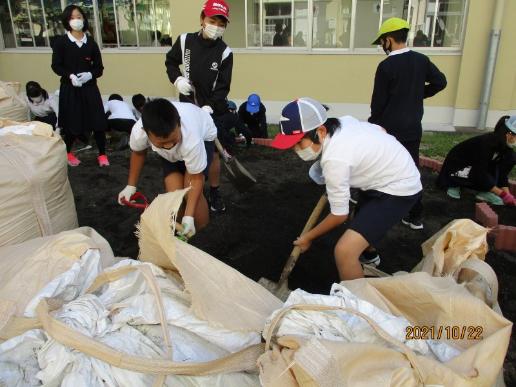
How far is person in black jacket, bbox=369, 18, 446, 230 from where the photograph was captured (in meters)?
2.89

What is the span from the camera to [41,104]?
5.45m

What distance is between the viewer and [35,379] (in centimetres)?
112

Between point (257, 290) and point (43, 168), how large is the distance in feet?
4.51

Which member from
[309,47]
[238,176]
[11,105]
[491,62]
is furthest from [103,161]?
[491,62]

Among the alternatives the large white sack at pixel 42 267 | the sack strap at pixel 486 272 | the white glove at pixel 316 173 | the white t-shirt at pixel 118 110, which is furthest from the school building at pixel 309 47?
the large white sack at pixel 42 267

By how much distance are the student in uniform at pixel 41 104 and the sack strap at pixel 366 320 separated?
199 inches

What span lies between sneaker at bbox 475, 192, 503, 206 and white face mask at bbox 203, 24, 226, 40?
8.63 ft

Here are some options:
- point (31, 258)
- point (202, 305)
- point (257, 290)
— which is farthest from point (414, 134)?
point (31, 258)

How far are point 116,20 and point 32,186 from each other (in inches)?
230

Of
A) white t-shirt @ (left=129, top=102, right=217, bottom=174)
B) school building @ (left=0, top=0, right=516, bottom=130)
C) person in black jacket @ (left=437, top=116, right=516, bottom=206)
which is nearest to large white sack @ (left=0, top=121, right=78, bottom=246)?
white t-shirt @ (left=129, top=102, right=217, bottom=174)

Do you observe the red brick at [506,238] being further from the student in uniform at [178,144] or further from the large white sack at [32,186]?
the large white sack at [32,186]

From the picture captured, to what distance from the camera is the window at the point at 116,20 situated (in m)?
7.04

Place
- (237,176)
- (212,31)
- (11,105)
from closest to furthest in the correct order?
1. (11,105)
2. (212,31)
3. (237,176)
